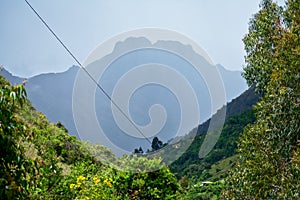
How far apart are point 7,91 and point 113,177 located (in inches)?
215

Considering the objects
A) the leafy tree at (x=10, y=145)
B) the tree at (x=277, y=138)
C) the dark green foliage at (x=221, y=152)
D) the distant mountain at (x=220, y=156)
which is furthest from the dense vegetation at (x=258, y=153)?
the dark green foliage at (x=221, y=152)

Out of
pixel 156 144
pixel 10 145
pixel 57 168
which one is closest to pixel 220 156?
pixel 156 144

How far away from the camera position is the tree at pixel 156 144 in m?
7.78

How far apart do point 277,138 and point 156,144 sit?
2.62m

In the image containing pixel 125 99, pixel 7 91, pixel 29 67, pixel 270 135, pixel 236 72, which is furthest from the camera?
pixel 236 72

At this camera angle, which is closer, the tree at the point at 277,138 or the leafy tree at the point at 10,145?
the leafy tree at the point at 10,145

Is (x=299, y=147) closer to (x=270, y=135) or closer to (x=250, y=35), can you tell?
(x=270, y=135)

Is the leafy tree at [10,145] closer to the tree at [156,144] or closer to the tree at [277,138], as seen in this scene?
the tree at [277,138]

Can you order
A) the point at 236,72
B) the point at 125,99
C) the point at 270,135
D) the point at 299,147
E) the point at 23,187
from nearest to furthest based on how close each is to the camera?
the point at 23,187 → the point at 299,147 → the point at 270,135 → the point at 125,99 → the point at 236,72

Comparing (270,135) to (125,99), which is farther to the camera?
(125,99)

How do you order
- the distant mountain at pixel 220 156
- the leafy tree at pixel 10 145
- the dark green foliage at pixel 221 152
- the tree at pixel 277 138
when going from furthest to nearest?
1. the dark green foliage at pixel 221 152
2. the distant mountain at pixel 220 156
3. the tree at pixel 277 138
4. the leafy tree at pixel 10 145

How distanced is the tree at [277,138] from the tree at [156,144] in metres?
1.49

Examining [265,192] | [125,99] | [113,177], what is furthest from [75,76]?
[265,192]

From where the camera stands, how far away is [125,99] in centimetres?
724
